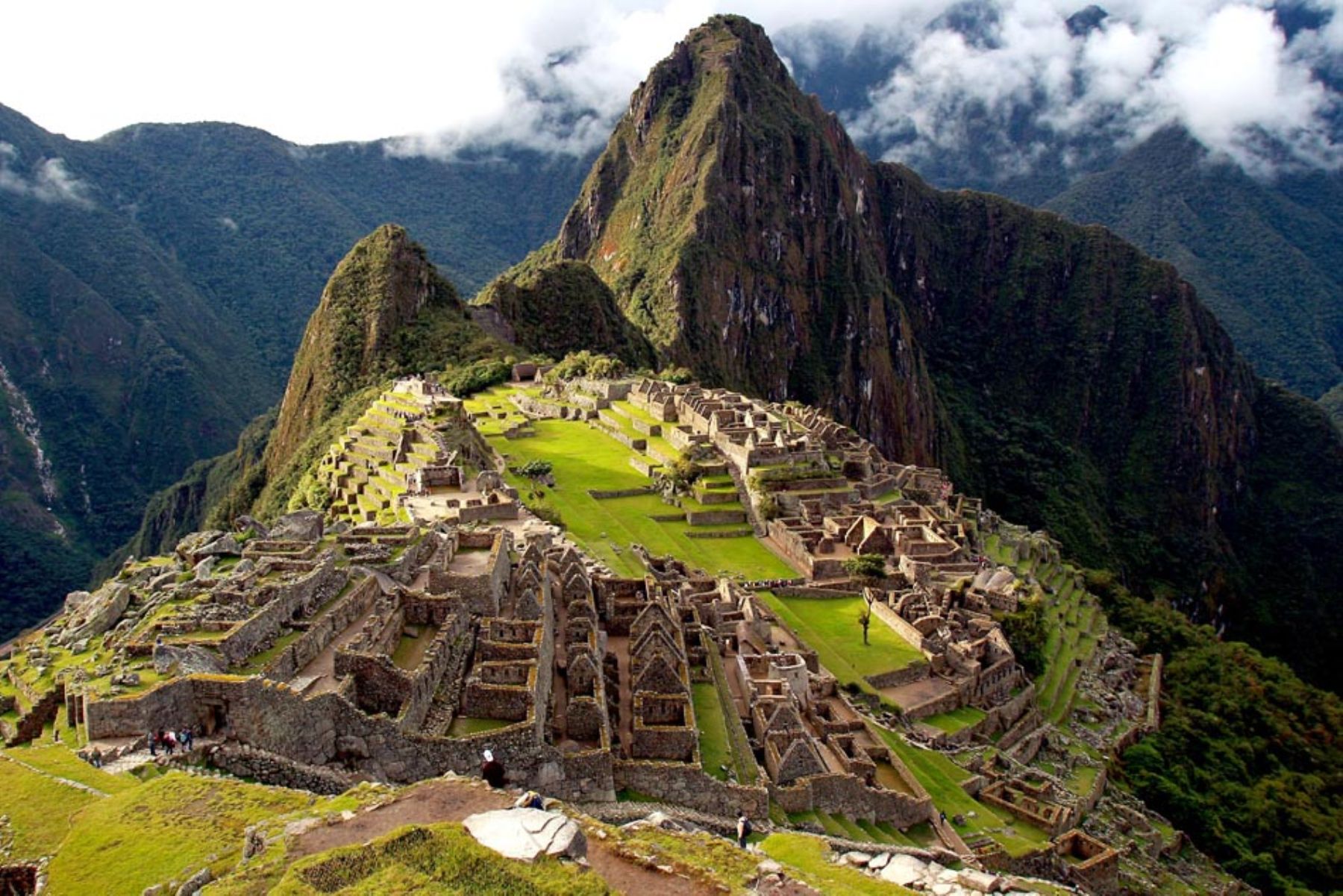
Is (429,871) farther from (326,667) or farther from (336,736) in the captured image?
(326,667)

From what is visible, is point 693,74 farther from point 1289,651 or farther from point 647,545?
point 647,545

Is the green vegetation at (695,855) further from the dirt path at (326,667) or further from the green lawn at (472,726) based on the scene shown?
the dirt path at (326,667)

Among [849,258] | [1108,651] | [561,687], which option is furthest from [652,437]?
[849,258]

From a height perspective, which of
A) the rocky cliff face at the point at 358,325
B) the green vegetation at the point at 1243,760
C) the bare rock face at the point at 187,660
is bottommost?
the green vegetation at the point at 1243,760

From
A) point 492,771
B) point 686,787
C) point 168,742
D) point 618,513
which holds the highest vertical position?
point 618,513

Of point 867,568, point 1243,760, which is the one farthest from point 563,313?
point 1243,760

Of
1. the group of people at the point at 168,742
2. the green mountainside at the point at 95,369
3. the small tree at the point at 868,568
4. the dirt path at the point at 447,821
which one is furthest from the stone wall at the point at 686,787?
the green mountainside at the point at 95,369
